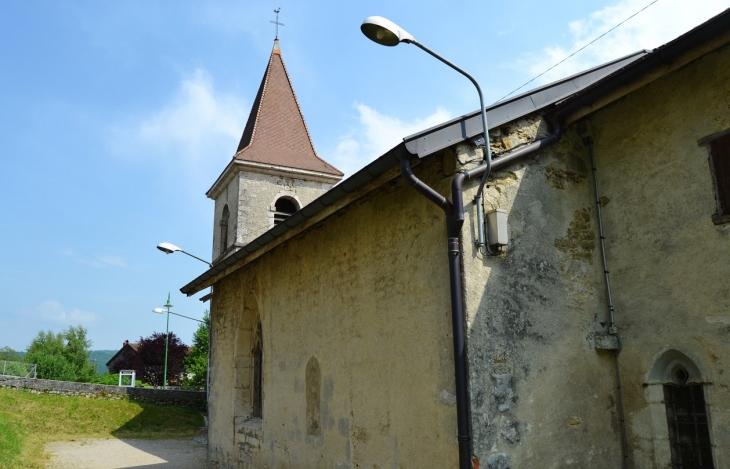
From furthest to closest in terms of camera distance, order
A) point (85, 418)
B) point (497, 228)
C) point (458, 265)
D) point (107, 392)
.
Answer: point (107, 392), point (85, 418), point (497, 228), point (458, 265)

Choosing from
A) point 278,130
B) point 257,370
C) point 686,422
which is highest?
point 278,130

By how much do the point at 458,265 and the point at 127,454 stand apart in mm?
14230

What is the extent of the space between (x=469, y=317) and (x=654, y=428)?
2063 millimetres

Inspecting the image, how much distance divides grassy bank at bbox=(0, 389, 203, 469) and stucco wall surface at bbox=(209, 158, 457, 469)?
12.3 meters

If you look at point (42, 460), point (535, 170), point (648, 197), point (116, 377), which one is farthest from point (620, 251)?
point (116, 377)

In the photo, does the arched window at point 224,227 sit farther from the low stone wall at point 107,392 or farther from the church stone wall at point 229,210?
the low stone wall at point 107,392

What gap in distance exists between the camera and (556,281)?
5824mm

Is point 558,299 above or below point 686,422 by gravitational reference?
above

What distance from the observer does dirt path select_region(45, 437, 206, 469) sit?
45.8ft

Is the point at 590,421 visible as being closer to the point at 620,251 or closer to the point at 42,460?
the point at 620,251

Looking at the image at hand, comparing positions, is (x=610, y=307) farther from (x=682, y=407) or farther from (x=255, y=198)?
(x=255, y=198)

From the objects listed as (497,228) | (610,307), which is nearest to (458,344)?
(497,228)

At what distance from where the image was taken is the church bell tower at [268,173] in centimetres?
1781

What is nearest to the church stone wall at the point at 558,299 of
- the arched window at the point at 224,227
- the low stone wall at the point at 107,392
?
the arched window at the point at 224,227
